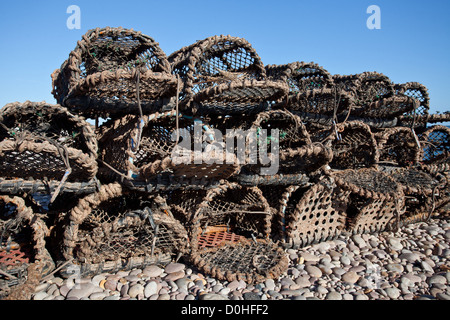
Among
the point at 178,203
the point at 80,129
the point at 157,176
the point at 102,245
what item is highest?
the point at 80,129

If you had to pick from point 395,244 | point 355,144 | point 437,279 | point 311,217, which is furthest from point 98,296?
point 355,144

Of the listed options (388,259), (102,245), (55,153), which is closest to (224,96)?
(55,153)

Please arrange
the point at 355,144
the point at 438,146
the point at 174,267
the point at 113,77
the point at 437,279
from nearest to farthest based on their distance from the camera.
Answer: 1. the point at 113,77
2. the point at 437,279
3. the point at 174,267
4. the point at 355,144
5. the point at 438,146

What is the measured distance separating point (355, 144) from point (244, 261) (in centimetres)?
209

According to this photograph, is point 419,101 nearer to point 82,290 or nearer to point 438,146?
point 438,146

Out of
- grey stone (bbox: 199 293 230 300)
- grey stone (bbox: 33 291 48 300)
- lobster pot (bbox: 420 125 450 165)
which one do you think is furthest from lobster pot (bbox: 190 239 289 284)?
lobster pot (bbox: 420 125 450 165)

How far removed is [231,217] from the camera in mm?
3689

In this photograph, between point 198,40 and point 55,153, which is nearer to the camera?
point 55,153

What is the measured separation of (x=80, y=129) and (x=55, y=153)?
0.48 m

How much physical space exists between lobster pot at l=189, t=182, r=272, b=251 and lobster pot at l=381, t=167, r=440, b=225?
5.74 ft

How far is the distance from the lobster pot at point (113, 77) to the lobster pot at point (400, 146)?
278 cm

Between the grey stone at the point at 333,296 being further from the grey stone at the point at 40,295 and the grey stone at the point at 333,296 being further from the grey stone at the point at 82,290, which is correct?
the grey stone at the point at 40,295

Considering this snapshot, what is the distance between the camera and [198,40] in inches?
126
